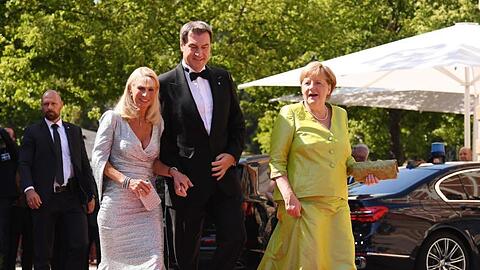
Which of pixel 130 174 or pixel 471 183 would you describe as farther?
pixel 471 183

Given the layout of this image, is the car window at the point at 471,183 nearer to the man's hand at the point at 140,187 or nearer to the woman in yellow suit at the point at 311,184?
the woman in yellow suit at the point at 311,184

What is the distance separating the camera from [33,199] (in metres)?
9.99

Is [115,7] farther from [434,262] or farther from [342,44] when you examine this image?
[434,262]

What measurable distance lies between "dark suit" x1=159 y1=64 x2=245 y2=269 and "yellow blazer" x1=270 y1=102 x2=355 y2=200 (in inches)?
20.0

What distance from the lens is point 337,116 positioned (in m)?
7.91

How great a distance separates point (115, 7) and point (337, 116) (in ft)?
48.8

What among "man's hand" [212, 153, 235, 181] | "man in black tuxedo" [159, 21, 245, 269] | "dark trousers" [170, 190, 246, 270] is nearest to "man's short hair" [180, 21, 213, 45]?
"man in black tuxedo" [159, 21, 245, 269]

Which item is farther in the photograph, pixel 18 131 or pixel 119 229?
pixel 18 131

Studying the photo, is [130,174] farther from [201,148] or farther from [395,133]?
[395,133]

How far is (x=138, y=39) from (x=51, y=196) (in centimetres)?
1198

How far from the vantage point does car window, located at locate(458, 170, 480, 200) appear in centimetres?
1176

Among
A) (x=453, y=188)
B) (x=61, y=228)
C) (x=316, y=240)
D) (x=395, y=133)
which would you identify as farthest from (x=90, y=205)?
(x=395, y=133)

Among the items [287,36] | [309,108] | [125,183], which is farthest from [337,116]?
[287,36]

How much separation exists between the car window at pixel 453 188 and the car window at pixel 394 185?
0.62 feet
